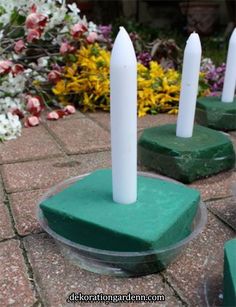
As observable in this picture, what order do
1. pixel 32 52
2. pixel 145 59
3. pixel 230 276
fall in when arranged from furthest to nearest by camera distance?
pixel 145 59 → pixel 32 52 → pixel 230 276

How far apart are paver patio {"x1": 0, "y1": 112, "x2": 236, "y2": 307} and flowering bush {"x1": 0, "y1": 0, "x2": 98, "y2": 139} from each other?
41 centimetres

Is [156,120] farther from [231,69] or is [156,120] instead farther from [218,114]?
[231,69]

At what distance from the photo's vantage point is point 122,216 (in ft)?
2.63

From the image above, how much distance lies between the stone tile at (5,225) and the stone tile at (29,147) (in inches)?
16.0

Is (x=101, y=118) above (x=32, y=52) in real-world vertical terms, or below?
below

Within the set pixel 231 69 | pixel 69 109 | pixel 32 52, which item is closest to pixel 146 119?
pixel 69 109

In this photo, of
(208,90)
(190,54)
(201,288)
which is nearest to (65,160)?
(190,54)

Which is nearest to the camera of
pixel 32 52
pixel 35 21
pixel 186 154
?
pixel 186 154

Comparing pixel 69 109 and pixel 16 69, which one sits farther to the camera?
pixel 69 109

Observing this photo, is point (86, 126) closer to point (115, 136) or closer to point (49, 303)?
point (115, 136)

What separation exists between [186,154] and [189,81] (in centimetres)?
23

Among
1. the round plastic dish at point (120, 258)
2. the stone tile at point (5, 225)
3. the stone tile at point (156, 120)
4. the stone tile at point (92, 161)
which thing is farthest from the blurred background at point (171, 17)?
the round plastic dish at point (120, 258)

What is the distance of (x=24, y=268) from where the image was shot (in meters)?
0.81

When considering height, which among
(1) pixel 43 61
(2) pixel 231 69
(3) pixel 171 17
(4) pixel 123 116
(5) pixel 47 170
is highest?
(4) pixel 123 116
